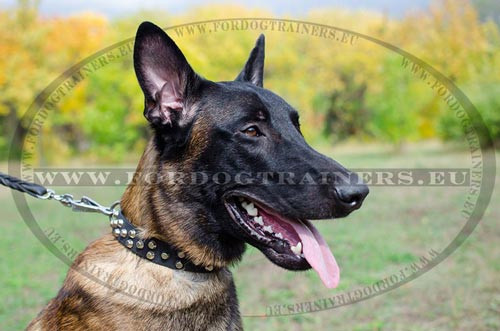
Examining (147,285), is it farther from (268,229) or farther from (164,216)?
(268,229)

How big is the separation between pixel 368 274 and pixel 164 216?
4.64 m

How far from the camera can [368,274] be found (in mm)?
6773

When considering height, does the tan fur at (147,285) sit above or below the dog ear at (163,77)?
below

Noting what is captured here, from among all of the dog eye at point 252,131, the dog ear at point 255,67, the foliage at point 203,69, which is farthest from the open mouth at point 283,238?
the foliage at point 203,69

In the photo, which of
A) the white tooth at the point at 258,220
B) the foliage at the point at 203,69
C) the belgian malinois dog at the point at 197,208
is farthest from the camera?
the foliage at the point at 203,69

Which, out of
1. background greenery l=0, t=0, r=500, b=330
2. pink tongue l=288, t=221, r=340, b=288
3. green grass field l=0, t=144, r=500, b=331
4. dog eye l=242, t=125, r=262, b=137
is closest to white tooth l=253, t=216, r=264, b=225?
pink tongue l=288, t=221, r=340, b=288

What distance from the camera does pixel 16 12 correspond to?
24250 mm

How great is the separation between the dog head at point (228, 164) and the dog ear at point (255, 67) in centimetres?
62

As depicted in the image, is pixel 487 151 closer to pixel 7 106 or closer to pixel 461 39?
pixel 461 39

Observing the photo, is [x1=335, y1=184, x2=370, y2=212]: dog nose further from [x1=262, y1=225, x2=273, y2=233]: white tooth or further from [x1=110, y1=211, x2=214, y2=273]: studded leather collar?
[x1=110, y1=211, x2=214, y2=273]: studded leather collar

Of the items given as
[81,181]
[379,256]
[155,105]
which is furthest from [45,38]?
[155,105]

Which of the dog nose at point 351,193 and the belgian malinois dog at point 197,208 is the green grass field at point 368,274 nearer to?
the belgian malinois dog at point 197,208

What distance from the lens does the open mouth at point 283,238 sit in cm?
266

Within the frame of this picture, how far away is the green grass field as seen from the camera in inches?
206
